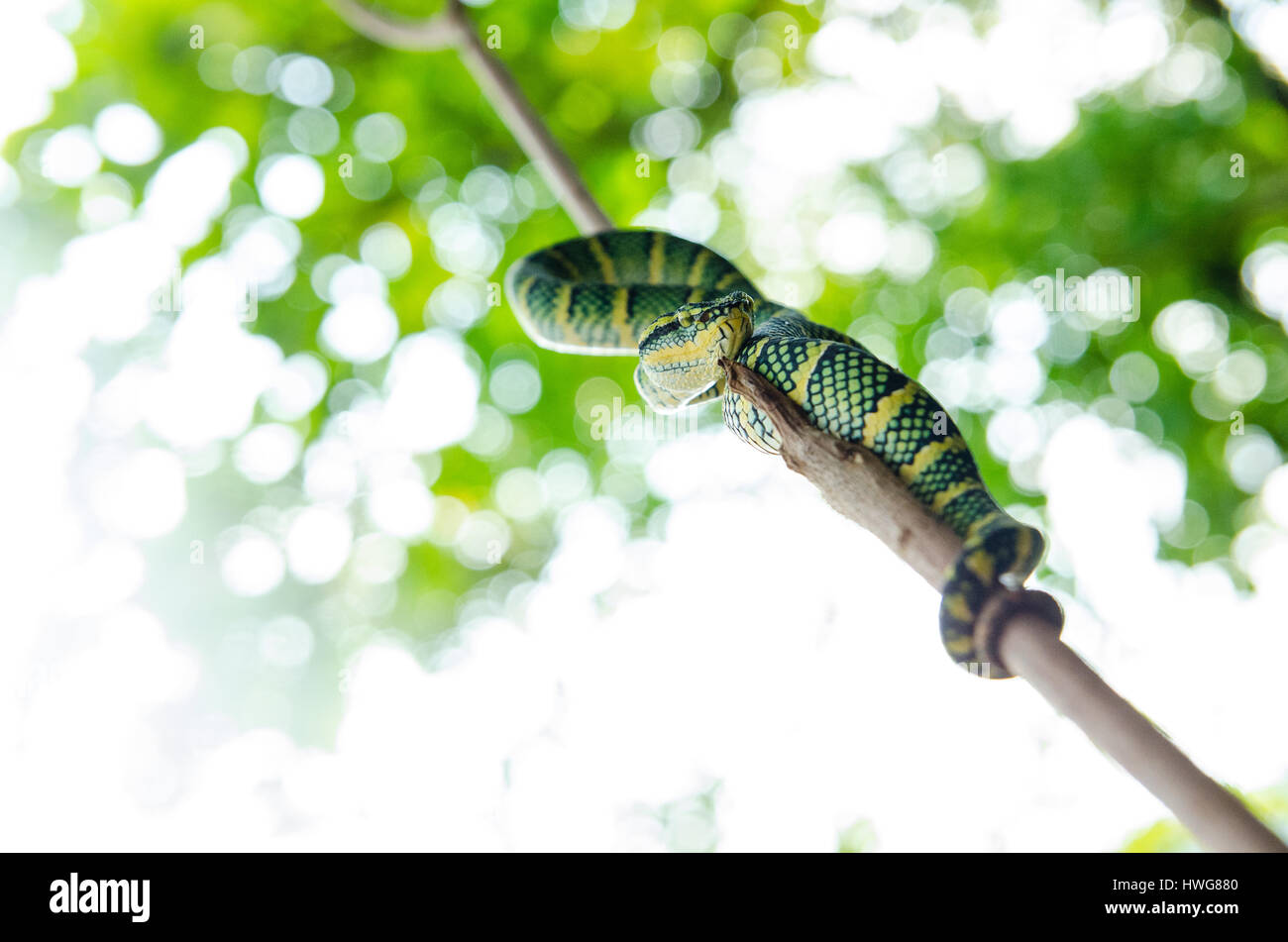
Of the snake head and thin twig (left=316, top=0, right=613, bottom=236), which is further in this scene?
thin twig (left=316, top=0, right=613, bottom=236)

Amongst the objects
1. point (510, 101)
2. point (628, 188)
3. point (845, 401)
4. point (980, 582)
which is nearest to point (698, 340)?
point (845, 401)

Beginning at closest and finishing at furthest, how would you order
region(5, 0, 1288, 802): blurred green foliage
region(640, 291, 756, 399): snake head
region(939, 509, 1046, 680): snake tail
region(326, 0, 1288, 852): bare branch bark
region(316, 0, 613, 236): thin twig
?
region(326, 0, 1288, 852): bare branch bark
region(939, 509, 1046, 680): snake tail
region(640, 291, 756, 399): snake head
region(316, 0, 613, 236): thin twig
region(5, 0, 1288, 802): blurred green foliage

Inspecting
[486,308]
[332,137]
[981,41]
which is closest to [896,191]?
[981,41]

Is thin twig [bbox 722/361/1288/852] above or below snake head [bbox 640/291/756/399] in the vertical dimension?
below

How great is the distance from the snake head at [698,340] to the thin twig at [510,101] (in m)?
0.92

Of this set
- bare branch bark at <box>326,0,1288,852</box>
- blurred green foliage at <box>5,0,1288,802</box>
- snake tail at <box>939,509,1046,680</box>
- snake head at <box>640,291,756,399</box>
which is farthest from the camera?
blurred green foliage at <box>5,0,1288,802</box>

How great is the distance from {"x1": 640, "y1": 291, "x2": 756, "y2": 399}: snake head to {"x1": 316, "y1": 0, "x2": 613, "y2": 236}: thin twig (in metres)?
0.92

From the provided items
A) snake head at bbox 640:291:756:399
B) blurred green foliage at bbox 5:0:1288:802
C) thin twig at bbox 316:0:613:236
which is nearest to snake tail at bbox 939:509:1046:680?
snake head at bbox 640:291:756:399

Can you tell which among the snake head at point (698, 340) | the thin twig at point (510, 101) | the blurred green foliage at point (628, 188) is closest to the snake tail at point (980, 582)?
the snake head at point (698, 340)

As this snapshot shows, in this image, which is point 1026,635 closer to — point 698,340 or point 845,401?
point 845,401

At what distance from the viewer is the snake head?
165 centimetres

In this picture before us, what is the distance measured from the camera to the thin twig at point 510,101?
98.7 inches

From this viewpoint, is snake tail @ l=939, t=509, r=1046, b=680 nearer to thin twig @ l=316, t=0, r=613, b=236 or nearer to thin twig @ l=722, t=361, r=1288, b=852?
thin twig @ l=722, t=361, r=1288, b=852

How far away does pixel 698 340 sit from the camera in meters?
1.65
